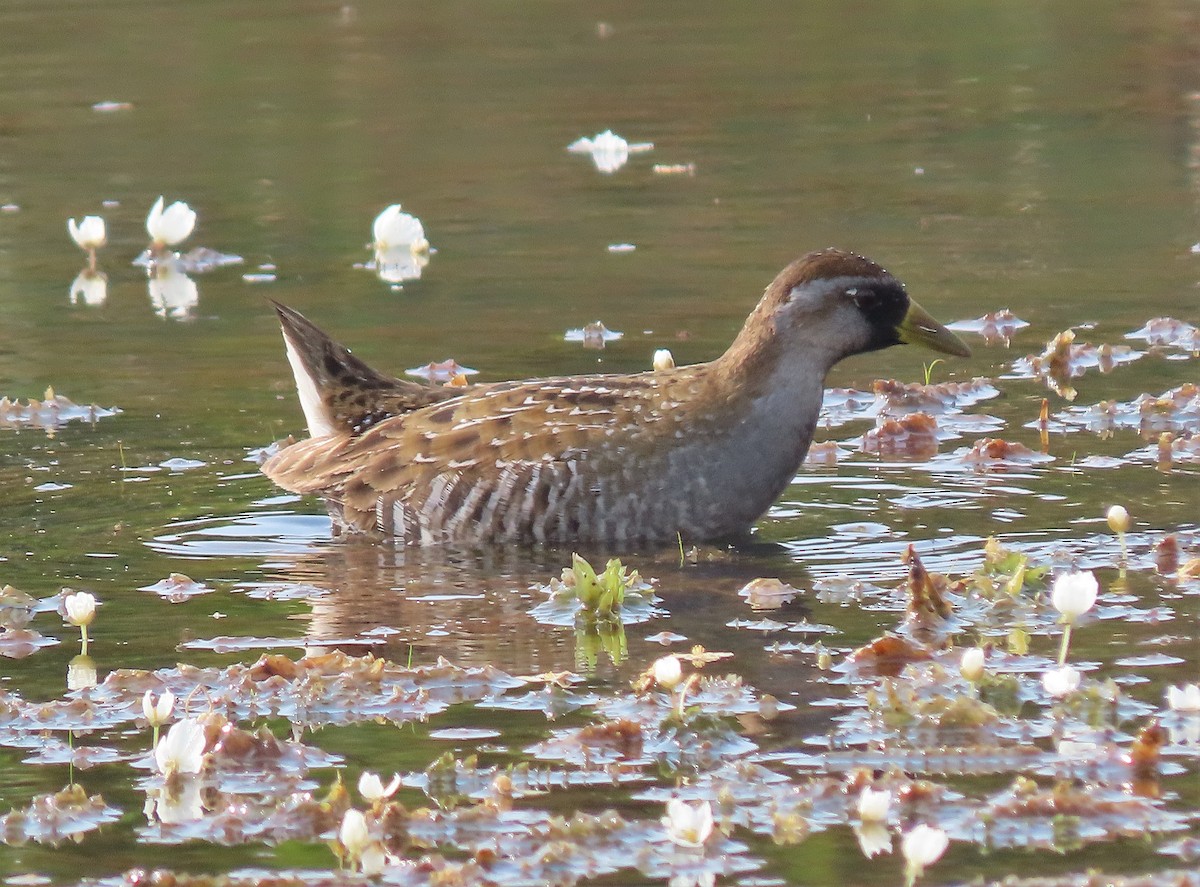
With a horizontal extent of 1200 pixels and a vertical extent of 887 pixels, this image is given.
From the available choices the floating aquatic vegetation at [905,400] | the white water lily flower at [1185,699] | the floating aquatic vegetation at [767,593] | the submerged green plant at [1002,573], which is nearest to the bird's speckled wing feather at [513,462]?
the floating aquatic vegetation at [767,593]

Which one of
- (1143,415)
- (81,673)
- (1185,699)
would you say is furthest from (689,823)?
(1143,415)

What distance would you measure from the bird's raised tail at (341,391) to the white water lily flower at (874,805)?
417 cm

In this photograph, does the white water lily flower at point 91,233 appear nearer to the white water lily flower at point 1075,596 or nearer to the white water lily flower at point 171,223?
the white water lily flower at point 171,223

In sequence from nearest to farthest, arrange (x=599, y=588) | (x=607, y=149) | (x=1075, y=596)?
1. (x=1075, y=596)
2. (x=599, y=588)
3. (x=607, y=149)

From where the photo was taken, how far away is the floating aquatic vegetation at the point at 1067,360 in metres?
10.4

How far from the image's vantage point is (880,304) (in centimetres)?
879

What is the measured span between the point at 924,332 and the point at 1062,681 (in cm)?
323

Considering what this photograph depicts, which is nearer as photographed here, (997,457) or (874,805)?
(874,805)

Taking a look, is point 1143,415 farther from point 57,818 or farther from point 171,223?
point 171,223

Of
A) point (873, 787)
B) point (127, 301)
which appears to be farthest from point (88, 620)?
point (127, 301)

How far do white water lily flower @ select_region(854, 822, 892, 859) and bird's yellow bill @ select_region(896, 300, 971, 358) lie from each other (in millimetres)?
3885

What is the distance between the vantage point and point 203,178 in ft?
53.7

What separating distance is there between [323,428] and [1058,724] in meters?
4.17

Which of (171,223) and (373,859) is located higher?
(171,223)
